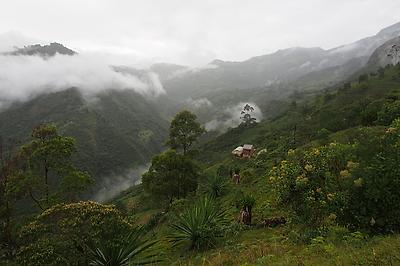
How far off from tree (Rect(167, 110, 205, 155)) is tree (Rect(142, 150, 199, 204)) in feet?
31.0

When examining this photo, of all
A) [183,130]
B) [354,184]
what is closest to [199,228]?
[354,184]

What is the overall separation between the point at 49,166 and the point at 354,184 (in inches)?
767

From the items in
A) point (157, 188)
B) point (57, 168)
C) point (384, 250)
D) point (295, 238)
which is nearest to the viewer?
point (384, 250)

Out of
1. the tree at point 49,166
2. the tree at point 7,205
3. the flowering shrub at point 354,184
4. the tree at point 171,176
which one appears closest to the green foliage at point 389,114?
the tree at point 171,176

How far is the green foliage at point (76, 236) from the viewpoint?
10.1m

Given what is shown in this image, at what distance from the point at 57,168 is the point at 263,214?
44.4 ft

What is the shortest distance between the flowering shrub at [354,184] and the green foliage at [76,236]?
5.51m

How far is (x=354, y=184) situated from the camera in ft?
25.0

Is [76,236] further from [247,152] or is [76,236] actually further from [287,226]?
[247,152]

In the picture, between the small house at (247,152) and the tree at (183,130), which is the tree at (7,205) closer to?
the tree at (183,130)

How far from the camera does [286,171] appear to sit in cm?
1080

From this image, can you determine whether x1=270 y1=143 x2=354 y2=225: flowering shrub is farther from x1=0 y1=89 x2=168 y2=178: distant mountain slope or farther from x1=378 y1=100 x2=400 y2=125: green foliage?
x1=0 y1=89 x2=168 y2=178: distant mountain slope

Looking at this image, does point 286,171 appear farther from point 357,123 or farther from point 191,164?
point 357,123

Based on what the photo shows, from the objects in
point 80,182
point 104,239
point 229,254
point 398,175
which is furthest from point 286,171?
point 80,182
